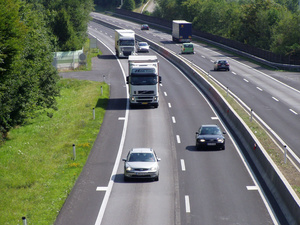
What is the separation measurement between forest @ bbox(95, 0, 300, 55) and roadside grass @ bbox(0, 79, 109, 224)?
126 feet

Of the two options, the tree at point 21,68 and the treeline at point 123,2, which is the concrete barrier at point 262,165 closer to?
the tree at point 21,68

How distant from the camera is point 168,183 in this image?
25.1 m

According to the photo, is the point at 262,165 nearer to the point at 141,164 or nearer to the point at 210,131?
the point at 210,131

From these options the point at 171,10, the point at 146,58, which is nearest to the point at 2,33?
the point at 146,58

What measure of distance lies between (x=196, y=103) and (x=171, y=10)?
9396 centimetres

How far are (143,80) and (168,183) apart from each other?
19.4 m

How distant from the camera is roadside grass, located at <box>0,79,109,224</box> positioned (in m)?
22.5

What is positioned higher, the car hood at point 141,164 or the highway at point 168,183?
the car hood at point 141,164

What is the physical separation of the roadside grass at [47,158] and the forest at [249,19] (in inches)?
1514

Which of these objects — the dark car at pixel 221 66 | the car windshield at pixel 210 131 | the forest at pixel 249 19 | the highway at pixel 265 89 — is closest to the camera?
the car windshield at pixel 210 131

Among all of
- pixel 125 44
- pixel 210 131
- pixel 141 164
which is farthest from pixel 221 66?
pixel 141 164

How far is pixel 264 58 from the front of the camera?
76.1 metres

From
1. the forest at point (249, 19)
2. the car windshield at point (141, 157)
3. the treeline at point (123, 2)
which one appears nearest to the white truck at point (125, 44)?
the forest at point (249, 19)

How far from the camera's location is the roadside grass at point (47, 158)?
2246 centimetres
